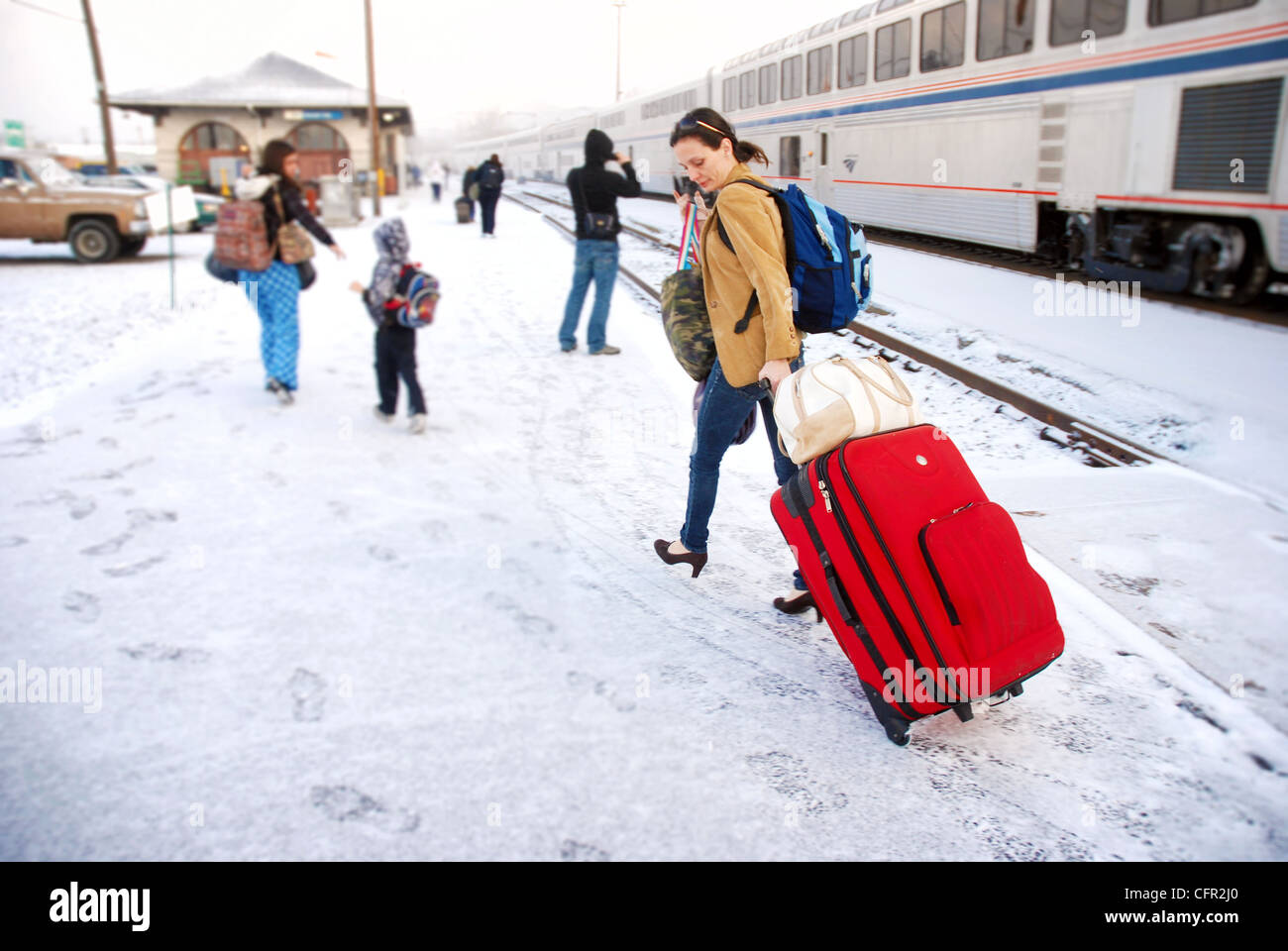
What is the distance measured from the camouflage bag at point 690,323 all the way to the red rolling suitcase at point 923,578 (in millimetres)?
881

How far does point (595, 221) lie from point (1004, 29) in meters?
6.82

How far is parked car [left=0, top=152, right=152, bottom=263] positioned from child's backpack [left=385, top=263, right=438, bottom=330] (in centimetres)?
1206

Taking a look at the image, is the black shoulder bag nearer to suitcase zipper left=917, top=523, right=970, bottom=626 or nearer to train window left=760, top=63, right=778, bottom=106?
suitcase zipper left=917, top=523, right=970, bottom=626

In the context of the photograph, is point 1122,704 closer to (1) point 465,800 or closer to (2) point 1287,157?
(1) point 465,800

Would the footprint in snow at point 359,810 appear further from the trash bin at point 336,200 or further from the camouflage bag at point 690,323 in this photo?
the trash bin at point 336,200

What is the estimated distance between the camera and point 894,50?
42.9 feet

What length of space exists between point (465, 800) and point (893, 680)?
1195 millimetres

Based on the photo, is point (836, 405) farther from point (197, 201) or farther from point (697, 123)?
point (197, 201)

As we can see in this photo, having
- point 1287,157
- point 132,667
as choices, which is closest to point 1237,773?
point 132,667

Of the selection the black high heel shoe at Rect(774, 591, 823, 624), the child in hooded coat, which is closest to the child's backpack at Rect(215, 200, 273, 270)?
the child in hooded coat

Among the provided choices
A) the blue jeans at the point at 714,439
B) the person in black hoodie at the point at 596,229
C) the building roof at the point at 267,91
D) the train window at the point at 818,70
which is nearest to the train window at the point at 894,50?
the train window at the point at 818,70

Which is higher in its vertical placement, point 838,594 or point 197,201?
point 197,201

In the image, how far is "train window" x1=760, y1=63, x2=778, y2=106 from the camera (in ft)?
55.3

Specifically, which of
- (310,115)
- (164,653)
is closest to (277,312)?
(164,653)
